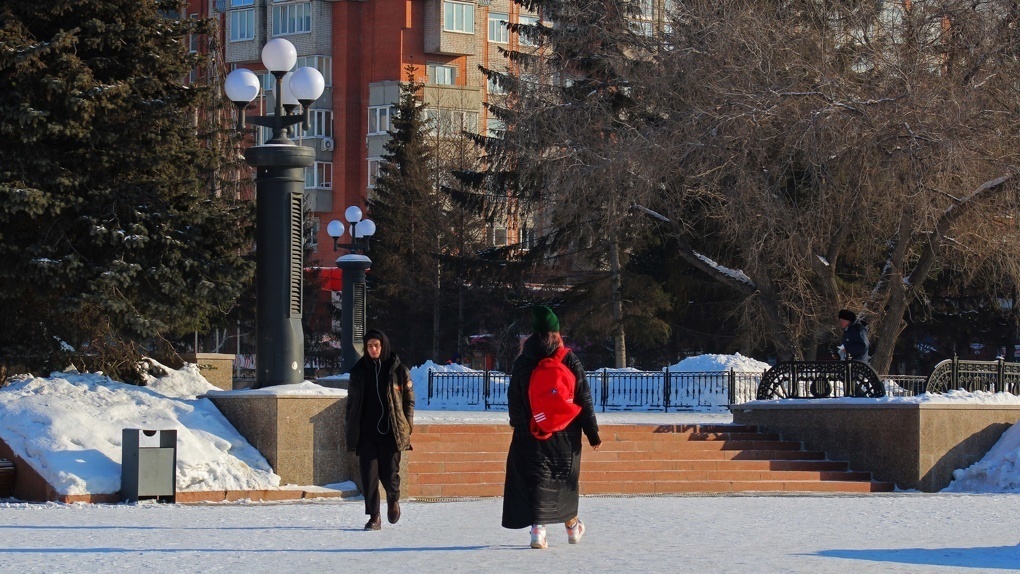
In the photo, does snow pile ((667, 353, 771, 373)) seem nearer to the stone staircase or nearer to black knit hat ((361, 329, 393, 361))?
the stone staircase

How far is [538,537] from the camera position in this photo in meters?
9.86

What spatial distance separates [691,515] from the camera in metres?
13.3

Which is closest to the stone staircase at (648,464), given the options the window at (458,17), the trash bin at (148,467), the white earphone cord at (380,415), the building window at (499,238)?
the trash bin at (148,467)

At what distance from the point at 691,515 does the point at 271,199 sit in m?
6.17

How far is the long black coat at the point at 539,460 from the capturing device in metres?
9.86

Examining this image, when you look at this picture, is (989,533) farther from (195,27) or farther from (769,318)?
(769,318)

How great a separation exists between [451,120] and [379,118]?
15.4ft

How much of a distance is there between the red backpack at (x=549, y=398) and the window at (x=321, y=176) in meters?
59.7

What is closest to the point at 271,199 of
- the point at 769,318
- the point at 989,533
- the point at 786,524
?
the point at 786,524

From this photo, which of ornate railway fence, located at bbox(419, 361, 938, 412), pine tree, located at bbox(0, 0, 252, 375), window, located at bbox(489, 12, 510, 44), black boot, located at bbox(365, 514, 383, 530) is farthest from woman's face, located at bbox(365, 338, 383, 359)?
window, located at bbox(489, 12, 510, 44)

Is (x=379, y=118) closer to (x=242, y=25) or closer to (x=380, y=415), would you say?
(x=242, y=25)

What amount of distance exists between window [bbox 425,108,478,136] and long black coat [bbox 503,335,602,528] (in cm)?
5087

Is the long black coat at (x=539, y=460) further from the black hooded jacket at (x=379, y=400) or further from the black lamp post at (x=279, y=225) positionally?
the black lamp post at (x=279, y=225)

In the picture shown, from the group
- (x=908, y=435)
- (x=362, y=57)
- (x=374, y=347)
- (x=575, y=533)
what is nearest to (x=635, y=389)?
(x=908, y=435)
